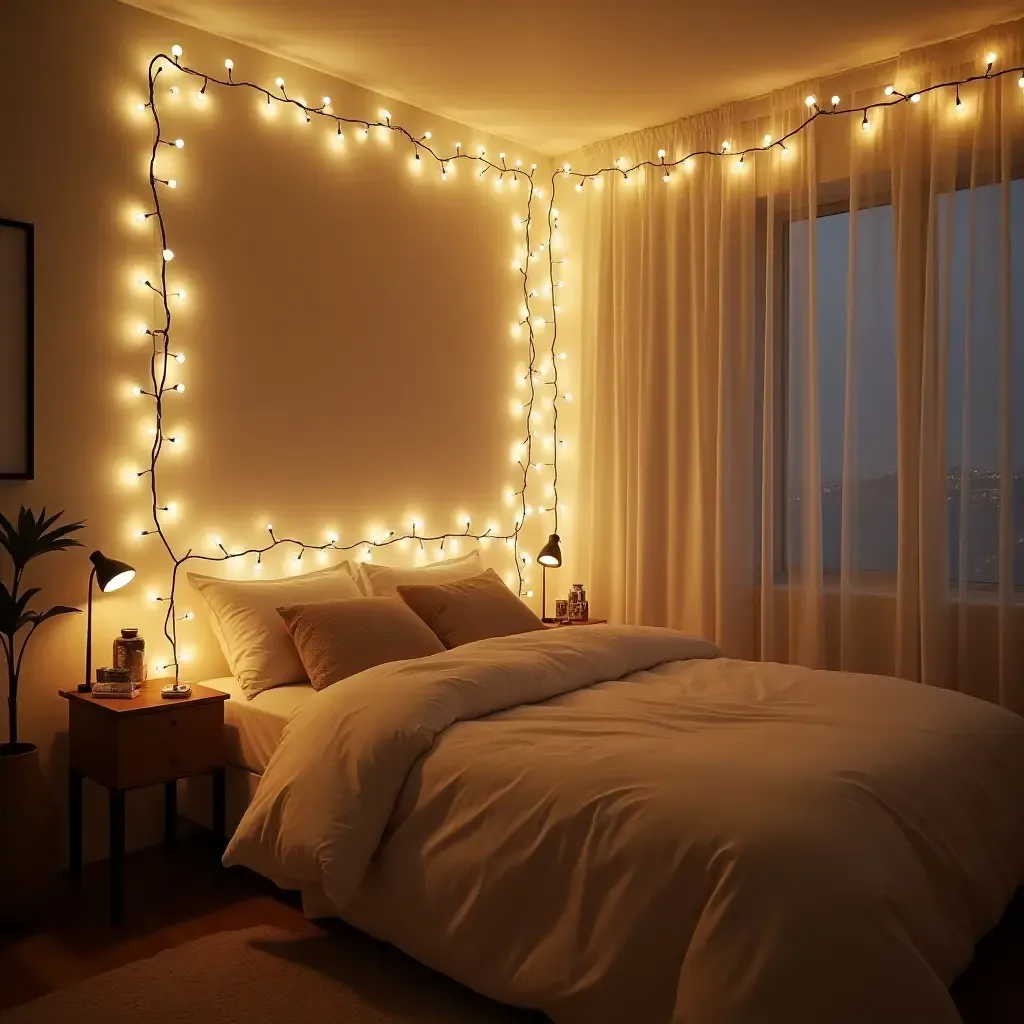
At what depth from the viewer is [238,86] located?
3.65 m

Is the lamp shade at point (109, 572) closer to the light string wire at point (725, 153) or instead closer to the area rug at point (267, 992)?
the area rug at point (267, 992)

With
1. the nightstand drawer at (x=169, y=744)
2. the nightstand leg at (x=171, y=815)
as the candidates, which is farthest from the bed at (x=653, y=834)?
the nightstand leg at (x=171, y=815)

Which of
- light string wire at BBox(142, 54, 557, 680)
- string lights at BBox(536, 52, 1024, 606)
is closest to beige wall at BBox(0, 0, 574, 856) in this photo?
light string wire at BBox(142, 54, 557, 680)

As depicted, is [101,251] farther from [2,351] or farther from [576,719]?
[576,719]

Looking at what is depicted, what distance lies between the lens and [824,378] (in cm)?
404

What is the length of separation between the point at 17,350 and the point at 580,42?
2.28 meters

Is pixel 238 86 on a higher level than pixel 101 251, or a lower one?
higher

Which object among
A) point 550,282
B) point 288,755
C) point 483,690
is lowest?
point 288,755

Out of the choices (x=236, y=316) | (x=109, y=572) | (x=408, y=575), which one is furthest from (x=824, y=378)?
(x=109, y=572)

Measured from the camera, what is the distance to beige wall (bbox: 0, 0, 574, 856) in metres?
3.14

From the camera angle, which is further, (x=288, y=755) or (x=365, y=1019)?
(x=288, y=755)

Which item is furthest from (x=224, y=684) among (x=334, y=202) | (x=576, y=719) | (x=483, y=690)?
(x=334, y=202)

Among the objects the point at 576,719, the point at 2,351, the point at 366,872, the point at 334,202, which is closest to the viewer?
the point at 366,872

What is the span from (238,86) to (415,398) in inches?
55.7
